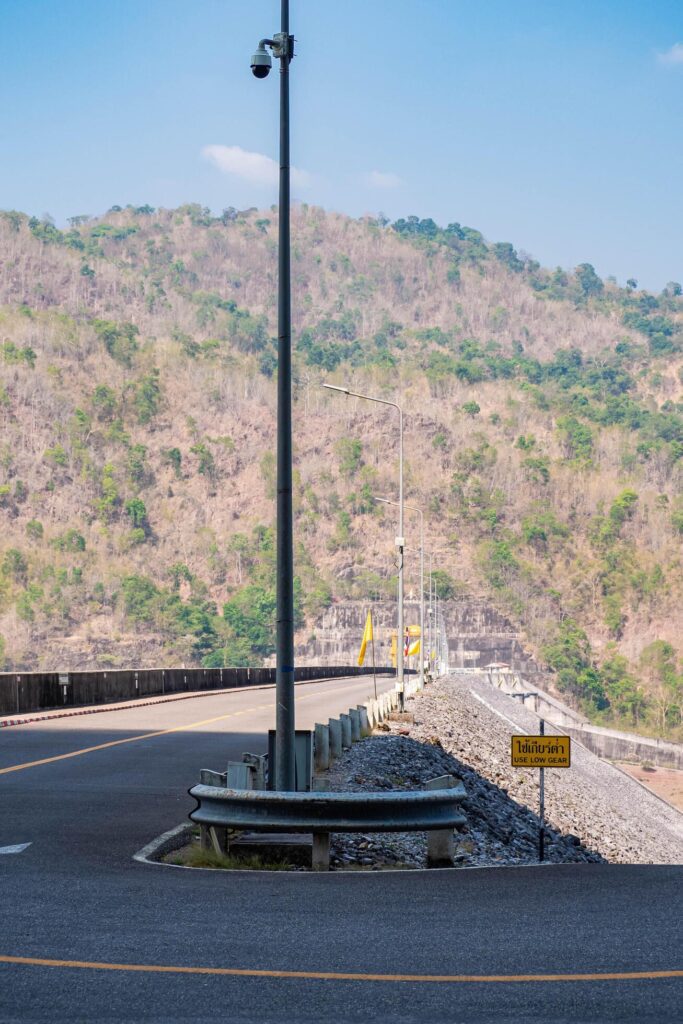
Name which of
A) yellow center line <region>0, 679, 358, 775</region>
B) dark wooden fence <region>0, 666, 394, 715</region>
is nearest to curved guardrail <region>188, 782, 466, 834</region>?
yellow center line <region>0, 679, 358, 775</region>

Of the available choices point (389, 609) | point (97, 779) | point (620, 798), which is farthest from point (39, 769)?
point (389, 609)

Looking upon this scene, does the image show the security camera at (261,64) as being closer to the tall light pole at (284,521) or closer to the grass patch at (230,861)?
the tall light pole at (284,521)

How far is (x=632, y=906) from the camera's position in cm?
954

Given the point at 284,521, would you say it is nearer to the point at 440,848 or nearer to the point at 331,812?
the point at 331,812

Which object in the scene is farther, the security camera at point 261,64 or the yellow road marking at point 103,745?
the yellow road marking at point 103,745

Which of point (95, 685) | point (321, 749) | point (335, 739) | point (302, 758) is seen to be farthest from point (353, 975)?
point (95, 685)

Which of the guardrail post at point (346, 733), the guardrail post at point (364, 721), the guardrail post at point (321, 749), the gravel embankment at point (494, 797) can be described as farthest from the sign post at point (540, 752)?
the guardrail post at point (364, 721)

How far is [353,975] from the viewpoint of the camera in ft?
23.9

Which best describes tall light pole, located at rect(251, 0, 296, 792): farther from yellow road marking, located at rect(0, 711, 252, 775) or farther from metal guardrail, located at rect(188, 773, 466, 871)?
yellow road marking, located at rect(0, 711, 252, 775)

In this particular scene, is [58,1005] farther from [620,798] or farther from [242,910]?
[620,798]

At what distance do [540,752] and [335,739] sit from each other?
10.2m

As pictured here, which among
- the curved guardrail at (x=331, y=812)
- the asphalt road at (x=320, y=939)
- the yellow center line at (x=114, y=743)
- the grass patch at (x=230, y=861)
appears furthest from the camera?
the yellow center line at (x=114, y=743)

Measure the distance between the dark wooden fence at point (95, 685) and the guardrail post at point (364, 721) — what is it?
8.09 m

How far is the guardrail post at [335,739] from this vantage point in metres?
24.1
